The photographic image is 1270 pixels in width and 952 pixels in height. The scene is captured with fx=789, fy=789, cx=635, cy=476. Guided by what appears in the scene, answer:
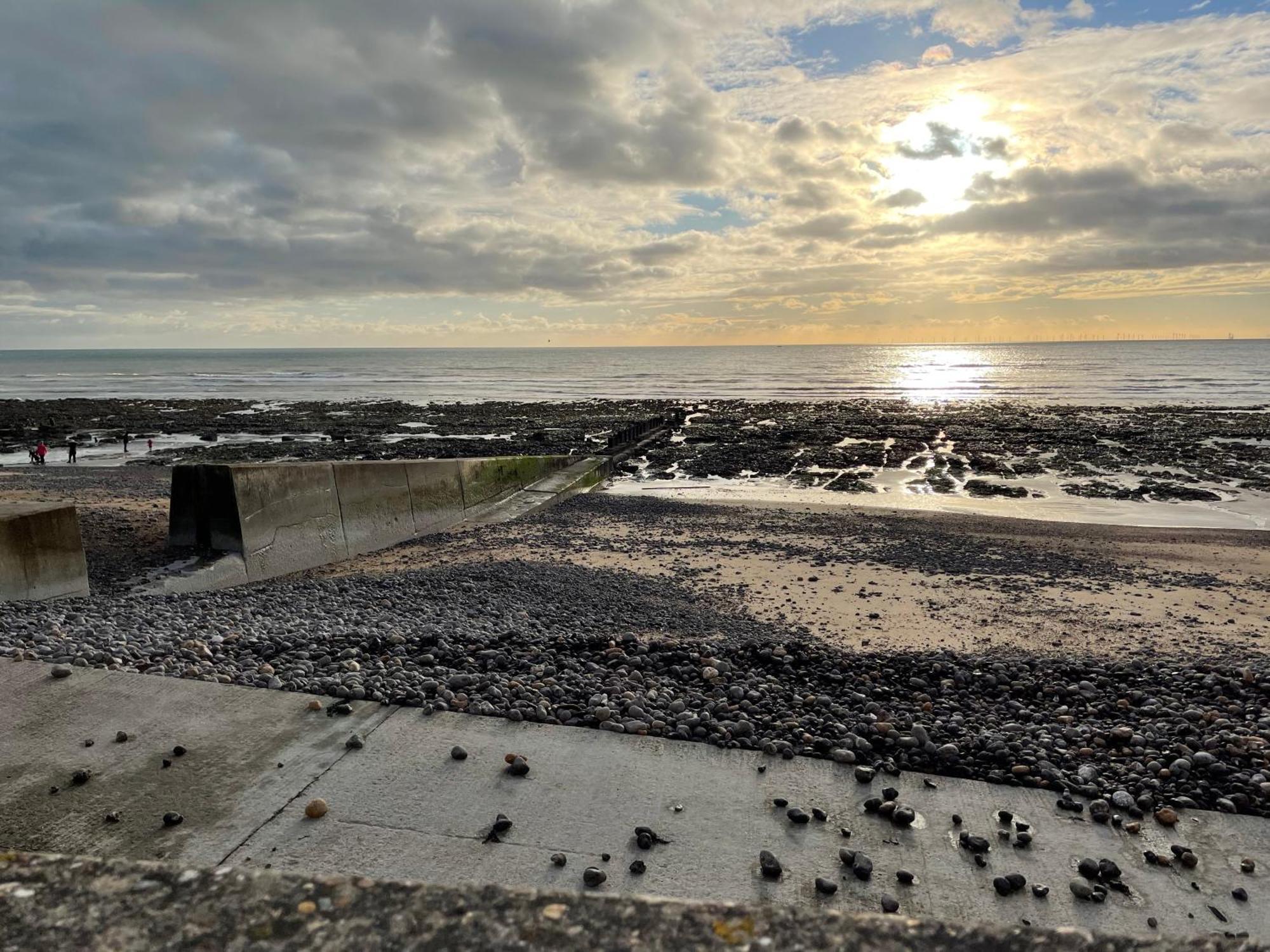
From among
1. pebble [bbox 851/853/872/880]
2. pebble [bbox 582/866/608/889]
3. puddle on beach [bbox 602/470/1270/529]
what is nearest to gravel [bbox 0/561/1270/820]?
pebble [bbox 851/853/872/880]

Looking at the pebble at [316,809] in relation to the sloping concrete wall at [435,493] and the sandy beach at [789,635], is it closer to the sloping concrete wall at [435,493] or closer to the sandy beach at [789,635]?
the sandy beach at [789,635]

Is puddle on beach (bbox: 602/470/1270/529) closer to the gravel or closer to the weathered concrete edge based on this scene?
the gravel

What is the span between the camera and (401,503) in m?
13.0

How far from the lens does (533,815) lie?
332 centimetres

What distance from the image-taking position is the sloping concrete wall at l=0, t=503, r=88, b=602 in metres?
7.25

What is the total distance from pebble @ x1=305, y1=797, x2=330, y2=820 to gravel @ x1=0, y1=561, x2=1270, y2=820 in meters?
1.00

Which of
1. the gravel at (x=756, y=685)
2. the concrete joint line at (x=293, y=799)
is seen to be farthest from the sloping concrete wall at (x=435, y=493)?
the concrete joint line at (x=293, y=799)

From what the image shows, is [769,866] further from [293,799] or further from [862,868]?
[293,799]

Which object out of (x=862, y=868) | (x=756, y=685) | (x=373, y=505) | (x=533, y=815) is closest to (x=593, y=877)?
(x=533, y=815)

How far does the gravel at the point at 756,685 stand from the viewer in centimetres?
413

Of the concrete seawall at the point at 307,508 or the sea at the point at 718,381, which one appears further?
the sea at the point at 718,381

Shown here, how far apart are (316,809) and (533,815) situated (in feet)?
2.90

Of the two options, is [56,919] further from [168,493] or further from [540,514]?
[168,493]

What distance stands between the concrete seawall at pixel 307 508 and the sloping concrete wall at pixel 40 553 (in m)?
1.87
